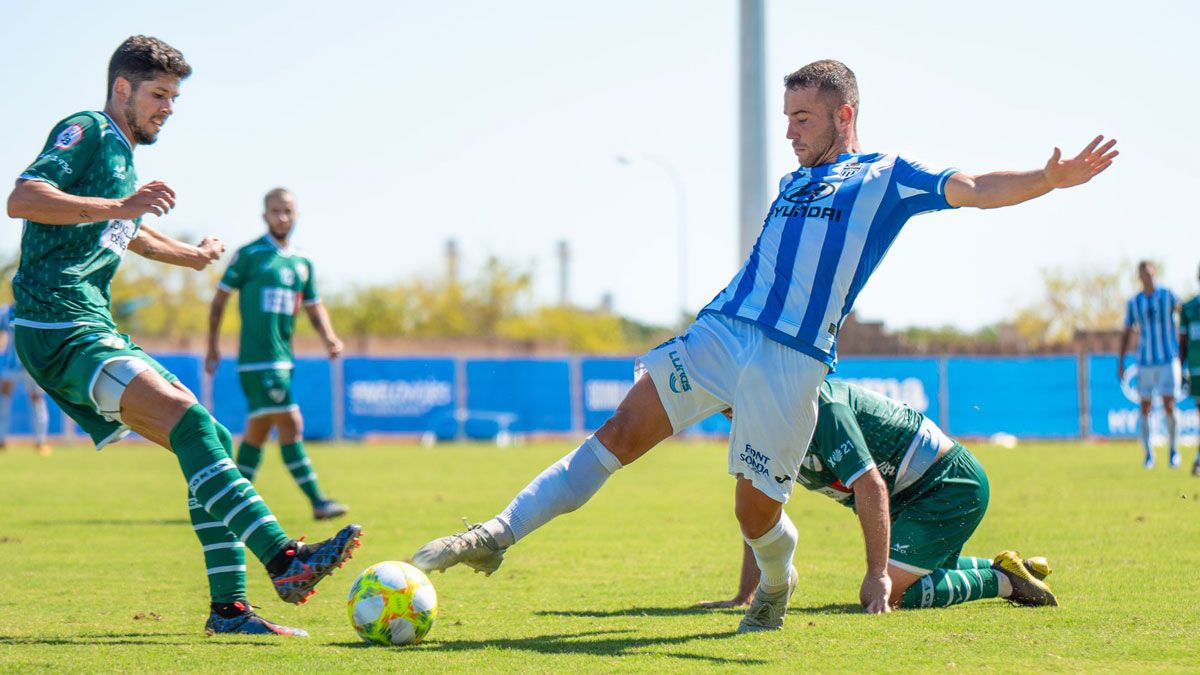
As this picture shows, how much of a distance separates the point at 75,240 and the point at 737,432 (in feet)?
8.94

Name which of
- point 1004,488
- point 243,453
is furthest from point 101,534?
point 1004,488

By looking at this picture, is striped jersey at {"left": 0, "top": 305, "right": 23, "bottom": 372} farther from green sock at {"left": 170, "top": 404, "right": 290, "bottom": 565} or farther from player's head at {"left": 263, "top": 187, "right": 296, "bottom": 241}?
green sock at {"left": 170, "top": 404, "right": 290, "bottom": 565}

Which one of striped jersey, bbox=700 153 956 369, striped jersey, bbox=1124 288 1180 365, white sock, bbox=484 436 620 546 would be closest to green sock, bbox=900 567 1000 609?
striped jersey, bbox=700 153 956 369

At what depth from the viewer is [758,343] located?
17.8ft

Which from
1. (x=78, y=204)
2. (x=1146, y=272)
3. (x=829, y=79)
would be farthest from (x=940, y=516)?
(x=1146, y=272)

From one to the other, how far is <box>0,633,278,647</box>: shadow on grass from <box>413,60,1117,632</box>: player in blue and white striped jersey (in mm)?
1095

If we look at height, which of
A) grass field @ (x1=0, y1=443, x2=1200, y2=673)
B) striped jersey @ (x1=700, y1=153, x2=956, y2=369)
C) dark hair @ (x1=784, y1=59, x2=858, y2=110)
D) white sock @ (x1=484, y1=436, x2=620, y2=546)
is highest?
dark hair @ (x1=784, y1=59, x2=858, y2=110)

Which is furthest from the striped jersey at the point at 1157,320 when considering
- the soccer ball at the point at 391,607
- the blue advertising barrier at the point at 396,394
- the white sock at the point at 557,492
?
the blue advertising barrier at the point at 396,394

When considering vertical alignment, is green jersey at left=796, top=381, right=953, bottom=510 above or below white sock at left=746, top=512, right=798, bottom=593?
above

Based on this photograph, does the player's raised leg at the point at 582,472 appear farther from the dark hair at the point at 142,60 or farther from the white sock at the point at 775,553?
the dark hair at the point at 142,60

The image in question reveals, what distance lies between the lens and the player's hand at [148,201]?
5.27 m

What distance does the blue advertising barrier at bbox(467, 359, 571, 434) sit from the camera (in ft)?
98.6

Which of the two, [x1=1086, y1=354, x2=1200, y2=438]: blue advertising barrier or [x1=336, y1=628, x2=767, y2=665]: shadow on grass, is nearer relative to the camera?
[x1=336, y1=628, x2=767, y2=665]: shadow on grass

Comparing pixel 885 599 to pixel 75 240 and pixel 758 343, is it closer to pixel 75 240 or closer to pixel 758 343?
pixel 758 343
